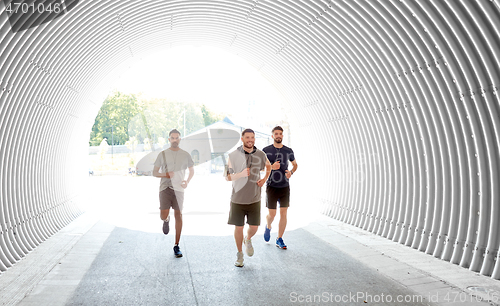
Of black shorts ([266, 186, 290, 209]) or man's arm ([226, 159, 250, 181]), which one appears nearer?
man's arm ([226, 159, 250, 181])

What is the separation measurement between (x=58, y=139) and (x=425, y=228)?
340 inches

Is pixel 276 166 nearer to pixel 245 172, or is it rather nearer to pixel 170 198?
pixel 245 172

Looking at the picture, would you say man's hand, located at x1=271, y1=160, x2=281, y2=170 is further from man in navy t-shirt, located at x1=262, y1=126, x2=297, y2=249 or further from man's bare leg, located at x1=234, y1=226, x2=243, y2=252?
man's bare leg, located at x1=234, y1=226, x2=243, y2=252

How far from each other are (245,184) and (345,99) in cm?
459

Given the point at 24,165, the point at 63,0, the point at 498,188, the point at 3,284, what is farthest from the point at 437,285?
the point at 24,165

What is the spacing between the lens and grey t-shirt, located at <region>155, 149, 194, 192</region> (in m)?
7.01

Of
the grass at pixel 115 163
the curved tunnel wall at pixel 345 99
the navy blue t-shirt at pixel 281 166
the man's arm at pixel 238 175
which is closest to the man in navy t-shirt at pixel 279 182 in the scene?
the navy blue t-shirt at pixel 281 166

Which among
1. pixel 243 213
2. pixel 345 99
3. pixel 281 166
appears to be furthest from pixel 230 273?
pixel 345 99

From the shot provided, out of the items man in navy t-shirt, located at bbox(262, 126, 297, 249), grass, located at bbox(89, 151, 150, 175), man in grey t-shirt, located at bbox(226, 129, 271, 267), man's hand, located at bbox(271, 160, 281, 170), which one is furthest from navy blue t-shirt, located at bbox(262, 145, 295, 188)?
Result: grass, located at bbox(89, 151, 150, 175)

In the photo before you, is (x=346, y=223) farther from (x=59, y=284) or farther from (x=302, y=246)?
(x=59, y=284)

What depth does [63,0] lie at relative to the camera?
6.75 metres

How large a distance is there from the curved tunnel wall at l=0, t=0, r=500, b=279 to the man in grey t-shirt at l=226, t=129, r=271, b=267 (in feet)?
9.68

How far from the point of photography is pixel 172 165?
701 cm

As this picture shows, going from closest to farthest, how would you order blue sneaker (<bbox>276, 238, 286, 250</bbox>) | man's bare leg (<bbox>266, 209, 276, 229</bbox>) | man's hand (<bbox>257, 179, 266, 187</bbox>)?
1. man's hand (<bbox>257, 179, 266, 187</bbox>)
2. blue sneaker (<bbox>276, 238, 286, 250</bbox>)
3. man's bare leg (<bbox>266, 209, 276, 229</bbox>)
